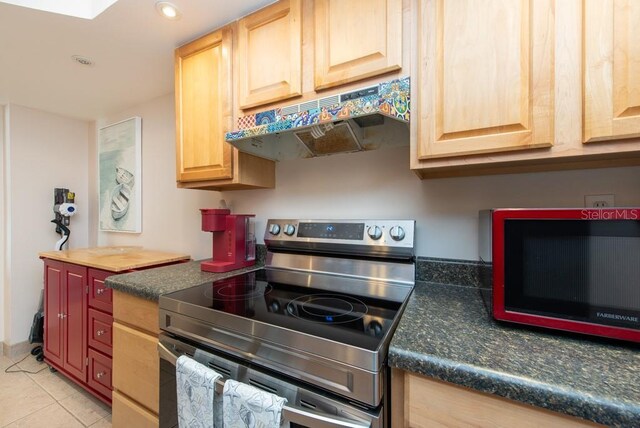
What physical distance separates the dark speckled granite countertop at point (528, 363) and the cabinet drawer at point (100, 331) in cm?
180

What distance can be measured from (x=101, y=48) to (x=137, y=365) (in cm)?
169

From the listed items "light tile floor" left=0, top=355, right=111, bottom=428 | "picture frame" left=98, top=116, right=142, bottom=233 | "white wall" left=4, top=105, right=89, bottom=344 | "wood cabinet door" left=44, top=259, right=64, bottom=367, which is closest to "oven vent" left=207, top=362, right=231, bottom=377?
"light tile floor" left=0, top=355, right=111, bottom=428

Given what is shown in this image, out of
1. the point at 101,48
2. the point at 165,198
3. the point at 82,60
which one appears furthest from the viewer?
the point at 165,198

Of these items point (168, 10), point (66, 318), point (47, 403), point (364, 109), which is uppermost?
point (168, 10)

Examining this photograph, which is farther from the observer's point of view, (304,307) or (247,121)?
(247,121)

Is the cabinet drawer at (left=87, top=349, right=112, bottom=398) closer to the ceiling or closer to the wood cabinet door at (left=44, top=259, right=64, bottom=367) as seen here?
the wood cabinet door at (left=44, top=259, right=64, bottom=367)

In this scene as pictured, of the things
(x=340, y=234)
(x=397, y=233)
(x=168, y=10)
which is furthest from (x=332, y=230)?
(x=168, y=10)

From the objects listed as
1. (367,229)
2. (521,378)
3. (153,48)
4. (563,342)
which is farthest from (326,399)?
(153,48)

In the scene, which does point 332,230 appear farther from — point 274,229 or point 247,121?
point 247,121

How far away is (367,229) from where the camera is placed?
126 centimetres

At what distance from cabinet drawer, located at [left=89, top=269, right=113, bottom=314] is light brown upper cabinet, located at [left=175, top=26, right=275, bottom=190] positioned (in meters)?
0.78

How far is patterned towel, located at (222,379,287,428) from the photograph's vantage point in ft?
2.37

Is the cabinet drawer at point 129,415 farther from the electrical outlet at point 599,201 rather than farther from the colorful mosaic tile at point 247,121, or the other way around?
the electrical outlet at point 599,201

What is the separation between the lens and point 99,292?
171cm
